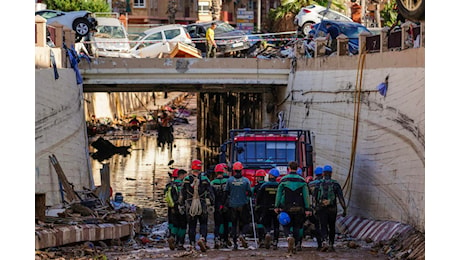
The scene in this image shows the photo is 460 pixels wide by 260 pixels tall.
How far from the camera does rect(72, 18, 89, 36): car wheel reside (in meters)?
39.1

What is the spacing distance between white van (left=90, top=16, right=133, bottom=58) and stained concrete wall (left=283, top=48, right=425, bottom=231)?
9286 millimetres

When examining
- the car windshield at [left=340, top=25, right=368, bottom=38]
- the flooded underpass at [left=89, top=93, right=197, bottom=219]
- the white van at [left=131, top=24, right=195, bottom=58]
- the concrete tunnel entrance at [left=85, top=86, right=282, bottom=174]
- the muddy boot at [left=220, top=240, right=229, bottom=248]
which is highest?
the car windshield at [left=340, top=25, right=368, bottom=38]

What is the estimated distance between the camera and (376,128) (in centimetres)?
2417

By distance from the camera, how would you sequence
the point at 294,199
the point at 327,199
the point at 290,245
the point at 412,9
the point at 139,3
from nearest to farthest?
1. the point at 290,245
2. the point at 412,9
3. the point at 294,199
4. the point at 327,199
5. the point at 139,3

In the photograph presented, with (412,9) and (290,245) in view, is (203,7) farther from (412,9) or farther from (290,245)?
(290,245)

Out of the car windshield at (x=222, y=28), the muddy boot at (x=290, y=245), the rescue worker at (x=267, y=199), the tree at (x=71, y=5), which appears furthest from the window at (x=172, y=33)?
the muddy boot at (x=290, y=245)

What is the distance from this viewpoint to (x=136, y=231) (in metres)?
22.3

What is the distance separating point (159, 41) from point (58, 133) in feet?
52.1

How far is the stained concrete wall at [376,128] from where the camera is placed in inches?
794

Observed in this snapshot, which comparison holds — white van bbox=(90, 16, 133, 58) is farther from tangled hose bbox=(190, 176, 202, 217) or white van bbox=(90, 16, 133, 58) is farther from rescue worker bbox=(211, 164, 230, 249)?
tangled hose bbox=(190, 176, 202, 217)

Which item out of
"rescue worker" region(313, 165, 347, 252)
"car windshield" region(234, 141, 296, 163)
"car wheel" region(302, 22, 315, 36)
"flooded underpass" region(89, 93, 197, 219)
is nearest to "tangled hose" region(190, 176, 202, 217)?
"rescue worker" region(313, 165, 347, 252)

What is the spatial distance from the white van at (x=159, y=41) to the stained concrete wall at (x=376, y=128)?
10005 mm

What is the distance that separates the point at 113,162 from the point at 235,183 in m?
28.3

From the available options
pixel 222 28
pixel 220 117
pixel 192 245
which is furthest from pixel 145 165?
pixel 192 245
